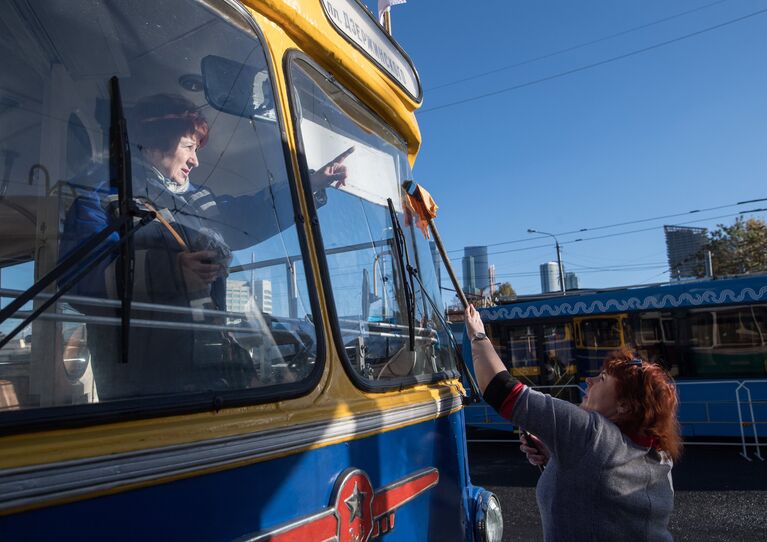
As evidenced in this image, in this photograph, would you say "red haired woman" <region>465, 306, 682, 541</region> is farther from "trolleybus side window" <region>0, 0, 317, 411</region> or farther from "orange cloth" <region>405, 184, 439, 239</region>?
"orange cloth" <region>405, 184, 439, 239</region>

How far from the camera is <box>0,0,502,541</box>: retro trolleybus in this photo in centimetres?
115

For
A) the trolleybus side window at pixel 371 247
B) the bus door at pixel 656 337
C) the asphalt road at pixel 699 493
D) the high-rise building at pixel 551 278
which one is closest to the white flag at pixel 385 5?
the trolleybus side window at pixel 371 247

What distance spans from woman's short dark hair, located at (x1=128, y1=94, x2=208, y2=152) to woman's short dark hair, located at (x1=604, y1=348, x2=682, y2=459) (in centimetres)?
154

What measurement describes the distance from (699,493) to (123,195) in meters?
8.33

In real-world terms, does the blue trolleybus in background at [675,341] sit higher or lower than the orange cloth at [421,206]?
lower

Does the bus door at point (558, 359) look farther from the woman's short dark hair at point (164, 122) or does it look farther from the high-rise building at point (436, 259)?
the woman's short dark hair at point (164, 122)

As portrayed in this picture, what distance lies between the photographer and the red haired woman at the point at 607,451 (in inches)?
73.6

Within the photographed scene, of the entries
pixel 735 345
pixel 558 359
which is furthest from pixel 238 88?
pixel 558 359

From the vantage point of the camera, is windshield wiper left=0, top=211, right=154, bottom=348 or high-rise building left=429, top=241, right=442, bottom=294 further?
high-rise building left=429, top=241, right=442, bottom=294

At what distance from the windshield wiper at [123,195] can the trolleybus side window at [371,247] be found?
60cm

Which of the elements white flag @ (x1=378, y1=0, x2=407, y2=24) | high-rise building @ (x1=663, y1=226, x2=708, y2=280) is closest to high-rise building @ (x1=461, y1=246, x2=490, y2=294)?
high-rise building @ (x1=663, y1=226, x2=708, y2=280)

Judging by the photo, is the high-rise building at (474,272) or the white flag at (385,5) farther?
the high-rise building at (474,272)

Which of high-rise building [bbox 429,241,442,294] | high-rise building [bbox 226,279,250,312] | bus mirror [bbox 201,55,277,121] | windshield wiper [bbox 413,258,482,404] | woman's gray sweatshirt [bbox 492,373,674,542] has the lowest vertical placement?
woman's gray sweatshirt [bbox 492,373,674,542]

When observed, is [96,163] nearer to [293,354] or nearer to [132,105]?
[132,105]
